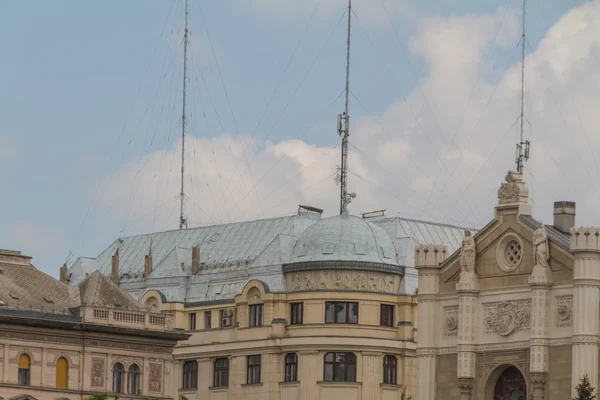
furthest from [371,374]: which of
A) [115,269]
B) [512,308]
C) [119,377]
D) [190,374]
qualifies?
[512,308]

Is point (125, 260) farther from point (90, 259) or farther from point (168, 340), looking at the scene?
point (168, 340)

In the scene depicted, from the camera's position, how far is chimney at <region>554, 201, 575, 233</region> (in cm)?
14362

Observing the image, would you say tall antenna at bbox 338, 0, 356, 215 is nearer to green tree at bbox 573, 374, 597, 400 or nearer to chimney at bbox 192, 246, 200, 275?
chimney at bbox 192, 246, 200, 275

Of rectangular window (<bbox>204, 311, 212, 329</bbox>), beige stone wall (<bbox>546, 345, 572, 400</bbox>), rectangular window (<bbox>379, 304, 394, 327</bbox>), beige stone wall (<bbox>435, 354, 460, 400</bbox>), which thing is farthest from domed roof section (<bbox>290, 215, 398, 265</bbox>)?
beige stone wall (<bbox>546, 345, 572, 400</bbox>)

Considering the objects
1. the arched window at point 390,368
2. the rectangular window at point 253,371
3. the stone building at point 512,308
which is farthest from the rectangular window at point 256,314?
the stone building at point 512,308

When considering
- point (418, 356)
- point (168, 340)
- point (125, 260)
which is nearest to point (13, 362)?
point (168, 340)

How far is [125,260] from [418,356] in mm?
52762

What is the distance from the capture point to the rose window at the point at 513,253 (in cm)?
13938

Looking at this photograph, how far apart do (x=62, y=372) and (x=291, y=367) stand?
75.2 feet

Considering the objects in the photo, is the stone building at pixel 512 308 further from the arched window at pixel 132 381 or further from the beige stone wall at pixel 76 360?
the arched window at pixel 132 381

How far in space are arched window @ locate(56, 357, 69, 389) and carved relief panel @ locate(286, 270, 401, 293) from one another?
23394 millimetres

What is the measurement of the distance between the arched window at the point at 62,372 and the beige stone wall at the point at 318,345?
21.6 metres

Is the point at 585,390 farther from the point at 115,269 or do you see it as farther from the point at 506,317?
the point at 115,269

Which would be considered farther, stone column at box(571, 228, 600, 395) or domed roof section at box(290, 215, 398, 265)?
domed roof section at box(290, 215, 398, 265)
